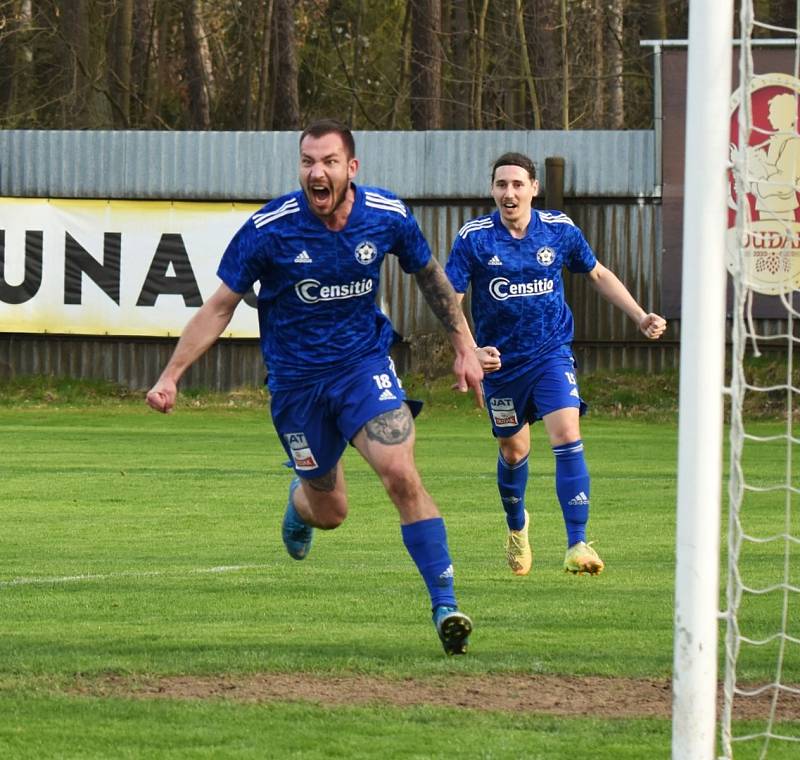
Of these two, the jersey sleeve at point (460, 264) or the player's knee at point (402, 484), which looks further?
the jersey sleeve at point (460, 264)

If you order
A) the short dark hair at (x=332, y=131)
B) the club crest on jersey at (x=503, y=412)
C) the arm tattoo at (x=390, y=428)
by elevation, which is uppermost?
the short dark hair at (x=332, y=131)

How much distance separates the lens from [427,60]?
115 feet

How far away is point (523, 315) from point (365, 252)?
2.99 meters

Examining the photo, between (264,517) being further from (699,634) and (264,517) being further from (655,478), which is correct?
(699,634)

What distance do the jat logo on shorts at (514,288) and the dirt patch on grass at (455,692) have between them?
389 cm

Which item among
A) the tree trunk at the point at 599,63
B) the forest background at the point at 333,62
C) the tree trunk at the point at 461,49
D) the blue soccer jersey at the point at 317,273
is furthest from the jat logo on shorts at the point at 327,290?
the tree trunk at the point at 599,63

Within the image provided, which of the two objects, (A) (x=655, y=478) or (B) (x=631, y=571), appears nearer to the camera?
(B) (x=631, y=571)

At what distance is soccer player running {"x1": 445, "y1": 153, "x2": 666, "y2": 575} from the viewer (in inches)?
384

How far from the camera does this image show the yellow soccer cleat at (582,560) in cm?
926

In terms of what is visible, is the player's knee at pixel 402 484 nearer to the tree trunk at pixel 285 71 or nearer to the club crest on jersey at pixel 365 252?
the club crest on jersey at pixel 365 252

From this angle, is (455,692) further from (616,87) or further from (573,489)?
(616,87)

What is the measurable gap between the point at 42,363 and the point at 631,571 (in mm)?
16887

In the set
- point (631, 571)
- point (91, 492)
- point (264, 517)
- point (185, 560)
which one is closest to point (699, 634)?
point (631, 571)

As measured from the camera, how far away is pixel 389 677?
634 centimetres
